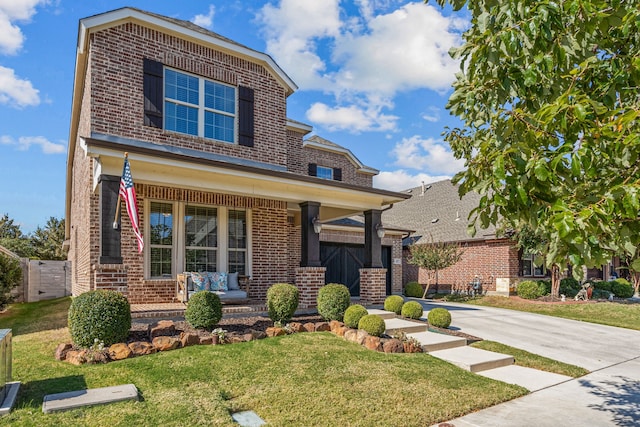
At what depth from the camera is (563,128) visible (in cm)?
242

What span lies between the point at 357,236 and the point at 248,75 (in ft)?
26.3

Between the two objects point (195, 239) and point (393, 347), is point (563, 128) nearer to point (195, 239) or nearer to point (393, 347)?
point (393, 347)

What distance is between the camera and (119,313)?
627 centimetres

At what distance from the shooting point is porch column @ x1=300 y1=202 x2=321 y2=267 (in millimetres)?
9945

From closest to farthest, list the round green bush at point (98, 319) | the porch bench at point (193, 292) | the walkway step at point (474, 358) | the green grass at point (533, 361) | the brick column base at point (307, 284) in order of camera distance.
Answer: the round green bush at point (98, 319) < the walkway step at point (474, 358) < the green grass at point (533, 361) < the porch bench at point (193, 292) < the brick column base at point (307, 284)

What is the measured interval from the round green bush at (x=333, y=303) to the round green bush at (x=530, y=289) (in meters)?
11.7

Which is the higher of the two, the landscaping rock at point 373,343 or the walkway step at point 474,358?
the landscaping rock at point 373,343

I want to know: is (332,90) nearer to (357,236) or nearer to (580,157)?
(357,236)

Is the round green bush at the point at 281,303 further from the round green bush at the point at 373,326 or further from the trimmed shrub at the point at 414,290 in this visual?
the trimmed shrub at the point at 414,290

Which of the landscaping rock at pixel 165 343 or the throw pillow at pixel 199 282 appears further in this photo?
the throw pillow at pixel 199 282

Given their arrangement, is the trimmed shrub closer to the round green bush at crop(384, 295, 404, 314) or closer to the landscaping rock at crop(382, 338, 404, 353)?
the round green bush at crop(384, 295, 404, 314)

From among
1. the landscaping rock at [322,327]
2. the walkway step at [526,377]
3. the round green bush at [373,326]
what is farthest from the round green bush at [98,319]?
the walkway step at [526,377]

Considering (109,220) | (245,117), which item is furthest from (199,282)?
(245,117)

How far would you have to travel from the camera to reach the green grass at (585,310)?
13.2 metres
